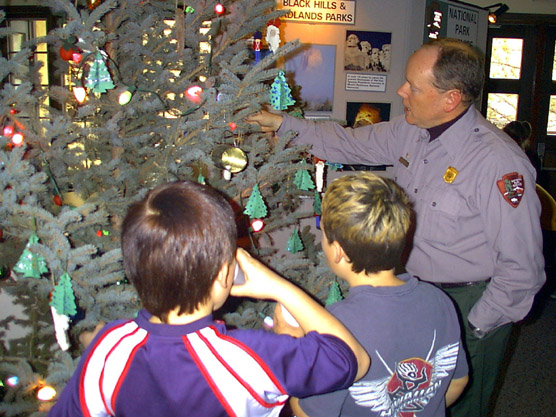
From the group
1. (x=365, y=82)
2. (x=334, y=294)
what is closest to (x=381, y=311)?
(x=334, y=294)

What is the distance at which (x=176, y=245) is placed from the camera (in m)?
0.90

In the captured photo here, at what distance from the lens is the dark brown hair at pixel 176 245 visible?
91cm

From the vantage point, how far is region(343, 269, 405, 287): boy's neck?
1.24m

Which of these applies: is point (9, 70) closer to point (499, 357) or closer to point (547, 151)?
point (499, 357)

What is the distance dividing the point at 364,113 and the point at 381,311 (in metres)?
3.78

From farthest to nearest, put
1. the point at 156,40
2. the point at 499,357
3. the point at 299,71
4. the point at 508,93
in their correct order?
the point at 508,93 < the point at 299,71 < the point at 499,357 < the point at 156,40

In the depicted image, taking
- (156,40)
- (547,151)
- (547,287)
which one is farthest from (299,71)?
(547,151)

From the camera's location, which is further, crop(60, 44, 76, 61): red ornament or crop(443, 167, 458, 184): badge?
crop(443, 167, 458, 184): badge

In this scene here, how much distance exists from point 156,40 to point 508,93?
265 inches

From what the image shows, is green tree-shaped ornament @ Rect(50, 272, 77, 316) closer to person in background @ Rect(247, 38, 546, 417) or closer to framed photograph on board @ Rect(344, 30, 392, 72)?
person in background @ Rect(247, 38, 546, 417)

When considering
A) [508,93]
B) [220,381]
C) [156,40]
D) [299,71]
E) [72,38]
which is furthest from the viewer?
[508,93]

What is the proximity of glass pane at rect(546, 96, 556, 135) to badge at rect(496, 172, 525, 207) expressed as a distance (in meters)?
6.31

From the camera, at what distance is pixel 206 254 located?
3.05 feet

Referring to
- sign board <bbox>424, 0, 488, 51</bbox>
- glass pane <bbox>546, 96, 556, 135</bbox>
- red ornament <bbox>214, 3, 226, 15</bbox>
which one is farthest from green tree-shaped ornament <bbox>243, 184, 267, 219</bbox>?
glass pane <bbox>546, 96, 556, 135</bbox>
